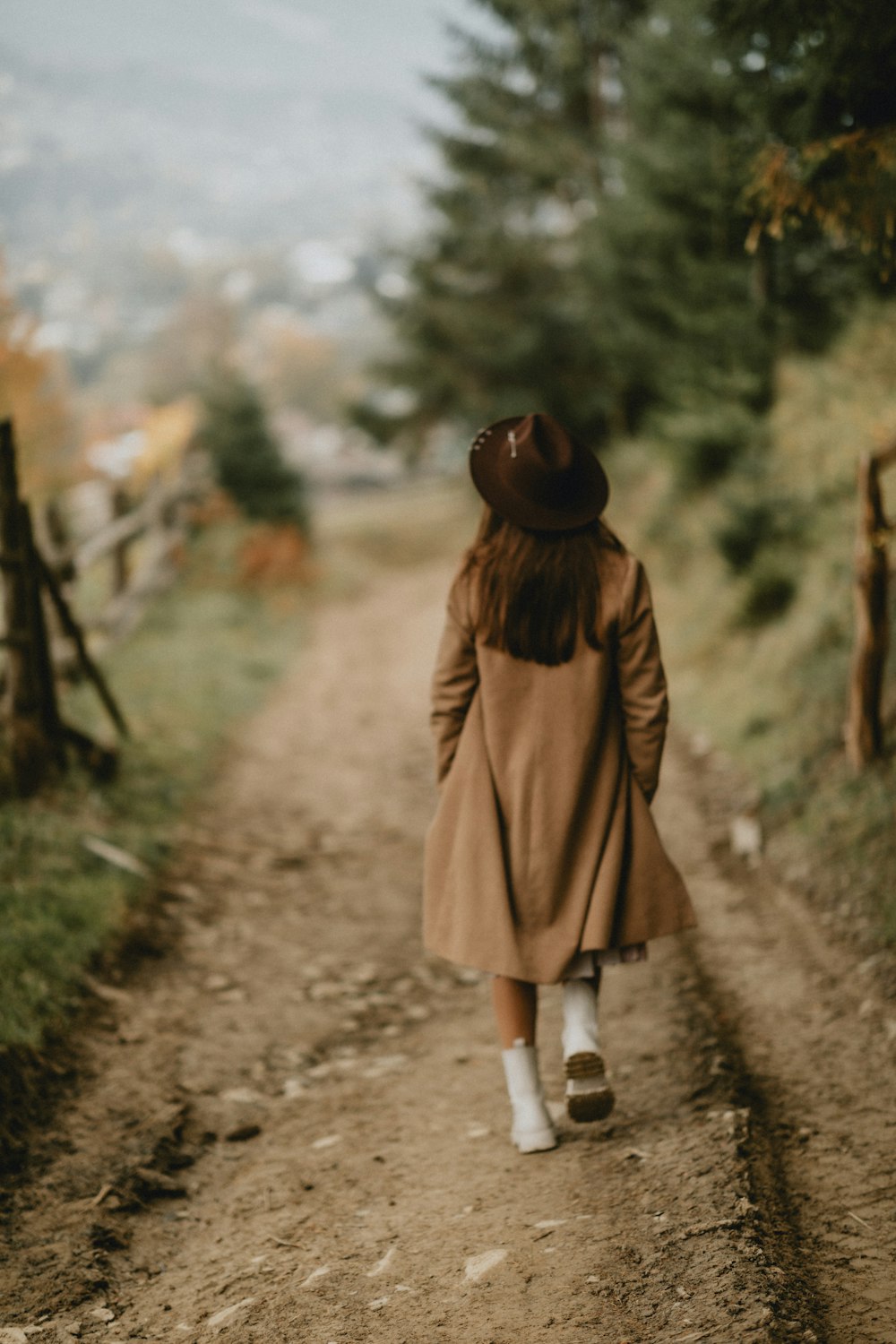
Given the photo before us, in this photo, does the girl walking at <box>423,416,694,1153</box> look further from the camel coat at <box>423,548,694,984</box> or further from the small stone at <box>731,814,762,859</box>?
the small stone at <box>731,814,762,859</box>

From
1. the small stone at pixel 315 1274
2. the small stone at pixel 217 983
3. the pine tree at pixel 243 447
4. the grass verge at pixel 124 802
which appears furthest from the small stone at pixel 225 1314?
the pine tree at pixel 243 447

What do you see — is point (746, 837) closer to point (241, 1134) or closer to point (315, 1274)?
point (241, 1134)

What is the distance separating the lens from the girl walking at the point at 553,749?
2953mm

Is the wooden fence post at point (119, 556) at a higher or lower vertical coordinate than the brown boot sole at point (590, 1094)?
higher

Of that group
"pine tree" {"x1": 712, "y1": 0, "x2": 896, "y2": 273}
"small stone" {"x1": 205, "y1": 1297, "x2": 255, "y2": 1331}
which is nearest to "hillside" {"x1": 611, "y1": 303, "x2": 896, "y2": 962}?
"pine tree" {"x1": 712, "y1": 0, "x2": 896, "y2": 273}

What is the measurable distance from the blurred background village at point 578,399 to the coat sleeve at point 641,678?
1.91 metres

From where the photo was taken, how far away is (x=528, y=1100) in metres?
3.12

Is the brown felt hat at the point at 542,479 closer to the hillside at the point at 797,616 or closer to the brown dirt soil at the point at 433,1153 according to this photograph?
the brown dirt soil at the point at 433,1153

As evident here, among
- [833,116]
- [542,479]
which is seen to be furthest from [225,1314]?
[833,116]

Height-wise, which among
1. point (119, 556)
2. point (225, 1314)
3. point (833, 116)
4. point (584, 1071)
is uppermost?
point (833, 116)

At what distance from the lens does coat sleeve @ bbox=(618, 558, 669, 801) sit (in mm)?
2963

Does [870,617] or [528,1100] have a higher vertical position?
[870,617]

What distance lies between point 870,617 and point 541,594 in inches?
121

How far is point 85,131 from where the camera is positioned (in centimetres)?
3312
